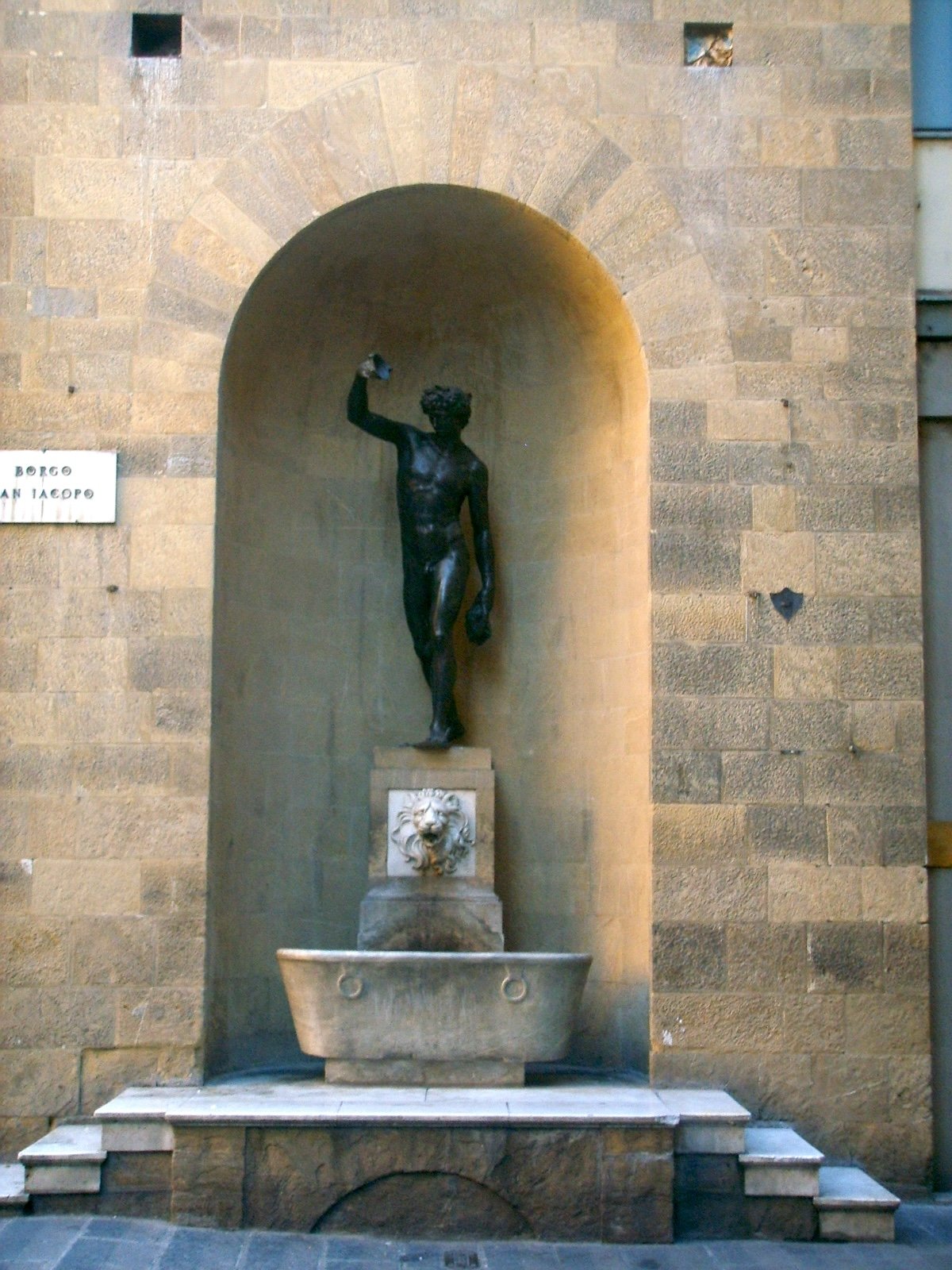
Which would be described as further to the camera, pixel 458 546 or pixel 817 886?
pixel 458 546

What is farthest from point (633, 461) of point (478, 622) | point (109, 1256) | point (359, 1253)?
Result: point (109, 1256)

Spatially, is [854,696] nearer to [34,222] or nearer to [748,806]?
[748,806]

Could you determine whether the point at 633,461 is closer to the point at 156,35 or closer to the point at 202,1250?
the point at 156,35

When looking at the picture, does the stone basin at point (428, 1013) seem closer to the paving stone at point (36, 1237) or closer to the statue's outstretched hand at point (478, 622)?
the paving stone at point (36, 1237)

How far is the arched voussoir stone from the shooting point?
325 inches

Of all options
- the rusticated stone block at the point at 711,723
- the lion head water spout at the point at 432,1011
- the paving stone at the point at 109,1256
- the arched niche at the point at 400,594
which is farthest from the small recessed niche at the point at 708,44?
the paving stone at the point at 109,1256

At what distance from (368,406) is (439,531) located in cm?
86

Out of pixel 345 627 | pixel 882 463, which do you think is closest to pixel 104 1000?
pixel 345 627

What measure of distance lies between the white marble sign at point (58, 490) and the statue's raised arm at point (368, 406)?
140cm

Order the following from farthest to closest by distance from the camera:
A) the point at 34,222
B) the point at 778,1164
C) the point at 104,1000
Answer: the point at 34,222
the point at 104,1000
the point at 778,1164

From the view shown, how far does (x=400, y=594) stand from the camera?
9367mm

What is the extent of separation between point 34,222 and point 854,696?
484 centimetres

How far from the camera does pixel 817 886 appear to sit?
7.93 m

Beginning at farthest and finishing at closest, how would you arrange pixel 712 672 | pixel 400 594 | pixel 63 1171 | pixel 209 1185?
pixel 400 594 < pixel 712 672 < pixel 63 1171 < pixel 209 1185
